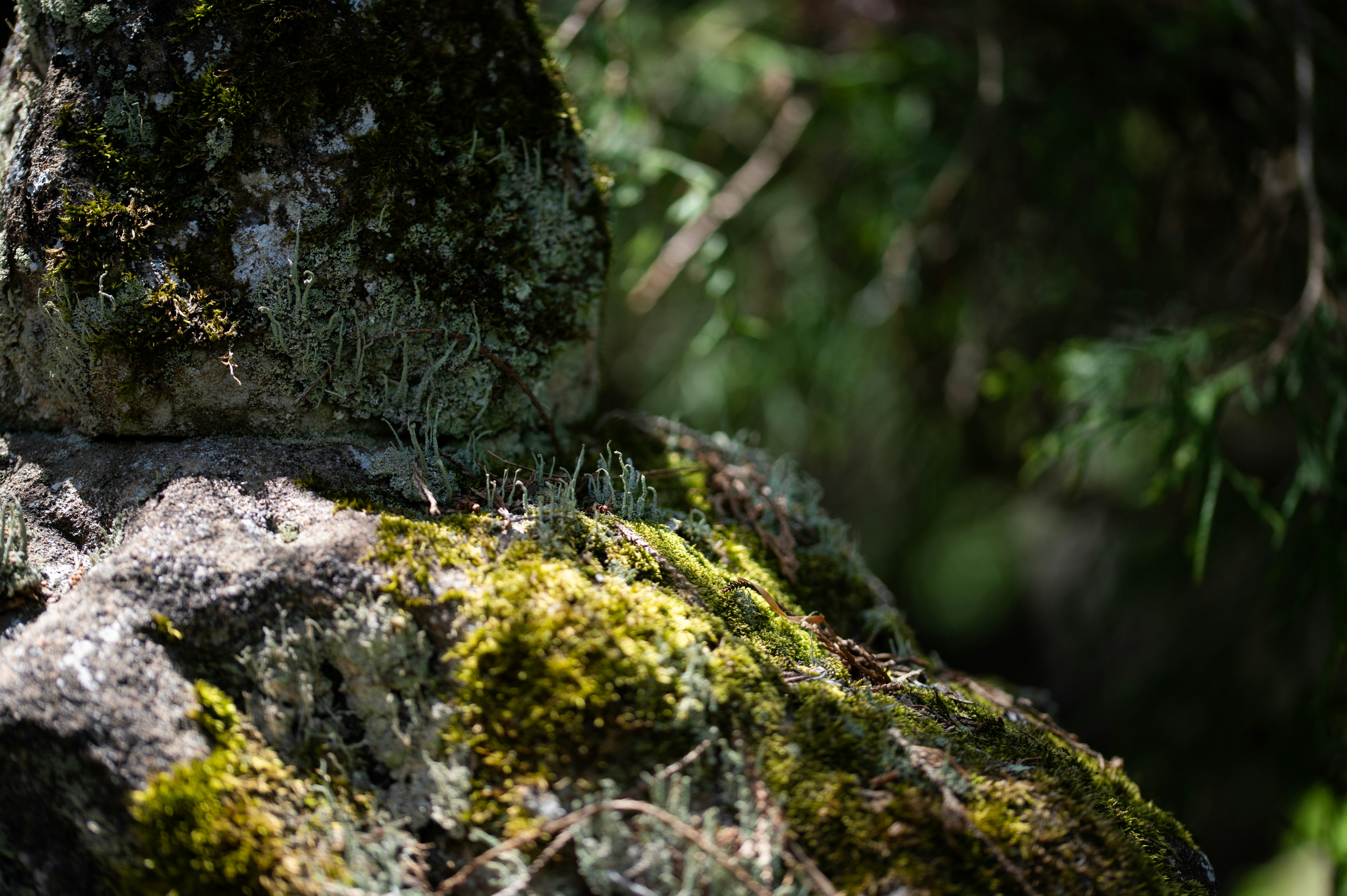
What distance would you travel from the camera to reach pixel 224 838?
1.24 metres

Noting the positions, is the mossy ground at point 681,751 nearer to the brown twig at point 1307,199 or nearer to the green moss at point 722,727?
the green moss at point 722,727

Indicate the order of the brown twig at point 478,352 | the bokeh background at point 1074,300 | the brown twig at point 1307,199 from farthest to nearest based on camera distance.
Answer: the bokeh background at point 1074,300
the brown twig at point 1307,199
the brown twig at point 478,352

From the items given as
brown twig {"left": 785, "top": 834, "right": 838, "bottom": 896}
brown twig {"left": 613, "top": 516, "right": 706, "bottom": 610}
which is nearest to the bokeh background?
brown twig {"left": 613, "top": 516, "right": 706, "bottom": 610}

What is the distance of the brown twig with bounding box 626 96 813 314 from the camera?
3.82 metres

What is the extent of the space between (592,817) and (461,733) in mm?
274

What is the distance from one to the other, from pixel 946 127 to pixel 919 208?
657mm

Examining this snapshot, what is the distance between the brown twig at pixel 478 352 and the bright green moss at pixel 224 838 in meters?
0.82

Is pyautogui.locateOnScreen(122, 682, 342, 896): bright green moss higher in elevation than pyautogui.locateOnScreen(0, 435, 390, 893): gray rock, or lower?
Result: lower

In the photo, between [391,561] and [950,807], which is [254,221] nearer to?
[391,561]

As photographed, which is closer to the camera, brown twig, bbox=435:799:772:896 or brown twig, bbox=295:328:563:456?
brown twig, bbox=435:799:772:896

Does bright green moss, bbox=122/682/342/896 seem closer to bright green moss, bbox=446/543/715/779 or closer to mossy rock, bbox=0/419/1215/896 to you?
mossy rock, bbox=0/419/1215/896

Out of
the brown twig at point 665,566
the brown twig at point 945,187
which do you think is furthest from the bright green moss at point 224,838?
the brown twig at point 945,187

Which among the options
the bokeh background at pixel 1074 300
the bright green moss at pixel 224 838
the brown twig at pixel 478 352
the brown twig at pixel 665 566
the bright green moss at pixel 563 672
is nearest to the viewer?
the bright green moss at pixel 224 838

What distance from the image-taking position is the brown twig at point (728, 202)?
3824 millimetres
